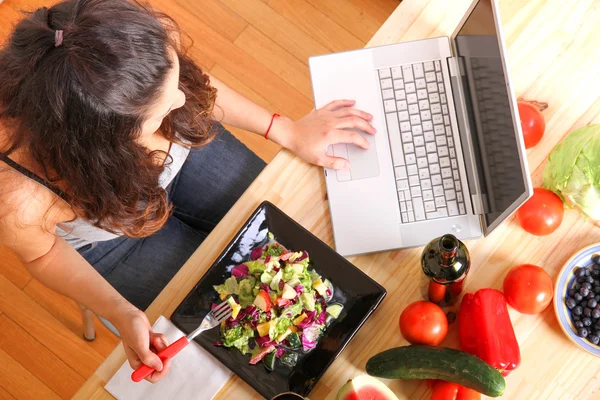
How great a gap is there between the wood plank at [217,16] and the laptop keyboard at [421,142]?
980 mm

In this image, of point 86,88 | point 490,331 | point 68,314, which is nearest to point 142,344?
point 86,88

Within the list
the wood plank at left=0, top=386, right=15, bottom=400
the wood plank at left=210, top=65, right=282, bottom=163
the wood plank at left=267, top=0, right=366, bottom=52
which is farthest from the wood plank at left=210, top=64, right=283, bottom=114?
the wood plank at left=0, top=386, right=15, bottom=400

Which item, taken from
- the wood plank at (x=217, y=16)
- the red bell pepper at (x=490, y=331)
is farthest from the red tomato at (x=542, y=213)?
the wood plank at (x=217, y=16)

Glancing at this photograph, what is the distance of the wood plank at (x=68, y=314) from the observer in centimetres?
186

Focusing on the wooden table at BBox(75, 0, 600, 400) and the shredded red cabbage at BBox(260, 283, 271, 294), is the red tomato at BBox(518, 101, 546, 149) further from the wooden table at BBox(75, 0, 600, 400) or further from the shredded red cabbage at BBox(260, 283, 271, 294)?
the shredded red cabbage at BBox(260, 283, 271, 294)

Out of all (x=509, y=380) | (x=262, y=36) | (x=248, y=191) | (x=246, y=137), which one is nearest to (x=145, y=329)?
(x=248, y=191)

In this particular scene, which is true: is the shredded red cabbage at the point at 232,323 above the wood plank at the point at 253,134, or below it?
above

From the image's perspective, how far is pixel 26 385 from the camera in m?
1.84

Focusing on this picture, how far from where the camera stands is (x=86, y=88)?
77 cm

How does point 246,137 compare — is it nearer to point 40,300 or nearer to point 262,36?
point 262,36

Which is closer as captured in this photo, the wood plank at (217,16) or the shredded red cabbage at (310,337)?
the shredded red cabbage at (310,337)

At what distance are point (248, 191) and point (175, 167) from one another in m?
0.19

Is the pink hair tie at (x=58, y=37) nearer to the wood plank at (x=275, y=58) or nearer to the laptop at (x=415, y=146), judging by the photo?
the laptop at (x=415, y=146)

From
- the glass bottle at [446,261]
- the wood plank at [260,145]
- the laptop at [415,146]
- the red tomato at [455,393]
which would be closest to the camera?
the glass bottle at [446,261]
